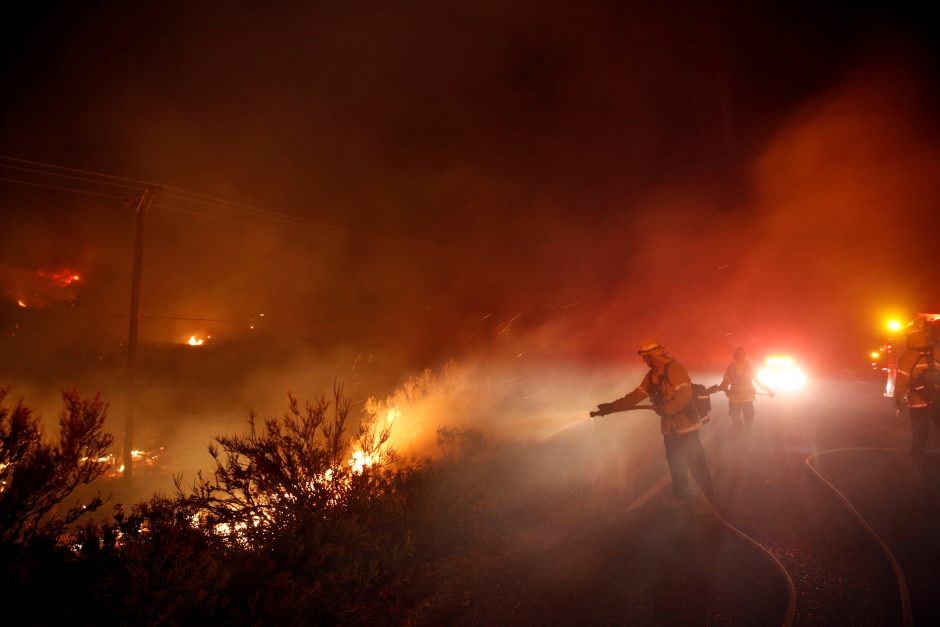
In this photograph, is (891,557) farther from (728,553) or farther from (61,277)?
(61,277)

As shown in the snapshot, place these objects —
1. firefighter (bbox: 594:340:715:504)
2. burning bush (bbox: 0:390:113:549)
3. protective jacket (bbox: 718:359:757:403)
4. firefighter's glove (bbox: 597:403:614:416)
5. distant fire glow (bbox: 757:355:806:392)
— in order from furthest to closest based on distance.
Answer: distant fire glow (bbox: 757:355:806:392) < protective jacket (bbox: 718:359:757:403) < firefighter's glove (bbox: 597:403:614:416) < firefighter (bbox: 594:340:715:504) < burning bush (bbox: 0:390:113:549)

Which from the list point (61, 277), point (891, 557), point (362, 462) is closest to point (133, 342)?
point (362, 462)

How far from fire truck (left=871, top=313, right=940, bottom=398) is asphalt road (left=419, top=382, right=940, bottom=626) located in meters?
1.75

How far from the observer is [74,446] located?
686cm

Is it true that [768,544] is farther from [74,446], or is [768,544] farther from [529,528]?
[74,446]

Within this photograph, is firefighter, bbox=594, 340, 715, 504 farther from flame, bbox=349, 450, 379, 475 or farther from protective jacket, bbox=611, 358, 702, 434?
flame, bbox=349, 450, 379, 475

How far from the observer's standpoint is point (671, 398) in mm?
6656

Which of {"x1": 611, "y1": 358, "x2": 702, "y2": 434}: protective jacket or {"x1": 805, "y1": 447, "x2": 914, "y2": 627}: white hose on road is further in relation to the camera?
{"x1": 611, "y1": 358, "x2": 702, "y2": 434}: protective jacket

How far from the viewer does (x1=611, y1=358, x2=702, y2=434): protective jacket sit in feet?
21.7

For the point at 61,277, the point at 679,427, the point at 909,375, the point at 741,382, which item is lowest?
the point at 679,427

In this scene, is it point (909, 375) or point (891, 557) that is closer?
point (891, 557)

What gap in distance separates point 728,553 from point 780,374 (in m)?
20.6

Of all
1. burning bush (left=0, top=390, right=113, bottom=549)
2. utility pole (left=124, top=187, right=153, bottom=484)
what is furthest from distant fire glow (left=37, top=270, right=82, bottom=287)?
burning bush (left=0, top=390, right=113, bottom=549)

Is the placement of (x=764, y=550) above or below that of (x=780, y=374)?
below
